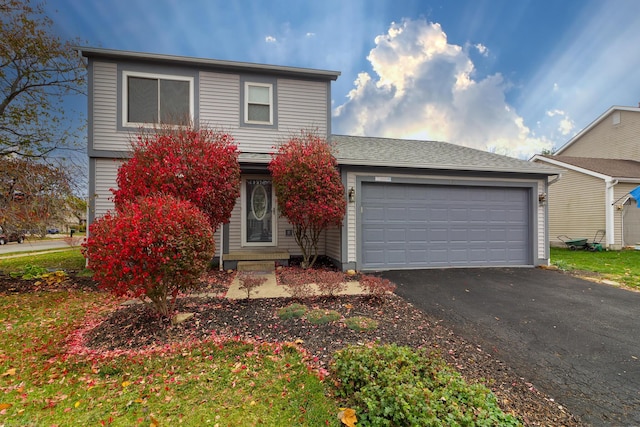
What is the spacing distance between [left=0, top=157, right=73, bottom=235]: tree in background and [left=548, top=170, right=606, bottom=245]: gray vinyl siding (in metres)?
18.1

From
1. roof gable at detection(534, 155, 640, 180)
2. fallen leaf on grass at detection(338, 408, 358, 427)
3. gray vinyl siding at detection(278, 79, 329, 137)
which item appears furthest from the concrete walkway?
roof gable at detection(534, 155, 640, 180)

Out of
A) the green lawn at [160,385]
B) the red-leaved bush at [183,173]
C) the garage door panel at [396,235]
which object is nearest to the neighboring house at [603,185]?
the garage door panel at [396,235]

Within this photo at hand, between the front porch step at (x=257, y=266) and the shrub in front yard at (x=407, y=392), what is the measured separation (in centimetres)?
481

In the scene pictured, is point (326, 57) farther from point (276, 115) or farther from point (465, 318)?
point (465, 318)

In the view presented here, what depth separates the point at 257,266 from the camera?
7137 mm

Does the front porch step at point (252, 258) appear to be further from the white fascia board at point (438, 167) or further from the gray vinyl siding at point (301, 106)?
the gray vinyl siding at point (301, 106)

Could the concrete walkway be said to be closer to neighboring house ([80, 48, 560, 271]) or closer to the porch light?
neighboring house ([80, 48, 560, 271])

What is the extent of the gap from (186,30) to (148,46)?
1387mm

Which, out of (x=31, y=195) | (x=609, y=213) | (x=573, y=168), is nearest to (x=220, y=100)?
(x=31, y=195)

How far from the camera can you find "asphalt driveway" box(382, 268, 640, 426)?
2.40 m

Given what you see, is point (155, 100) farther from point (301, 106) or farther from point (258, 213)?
point (258, 213)

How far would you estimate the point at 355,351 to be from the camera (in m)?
2.49

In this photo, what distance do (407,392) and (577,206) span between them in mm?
15713

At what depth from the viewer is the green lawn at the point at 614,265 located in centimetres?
665
